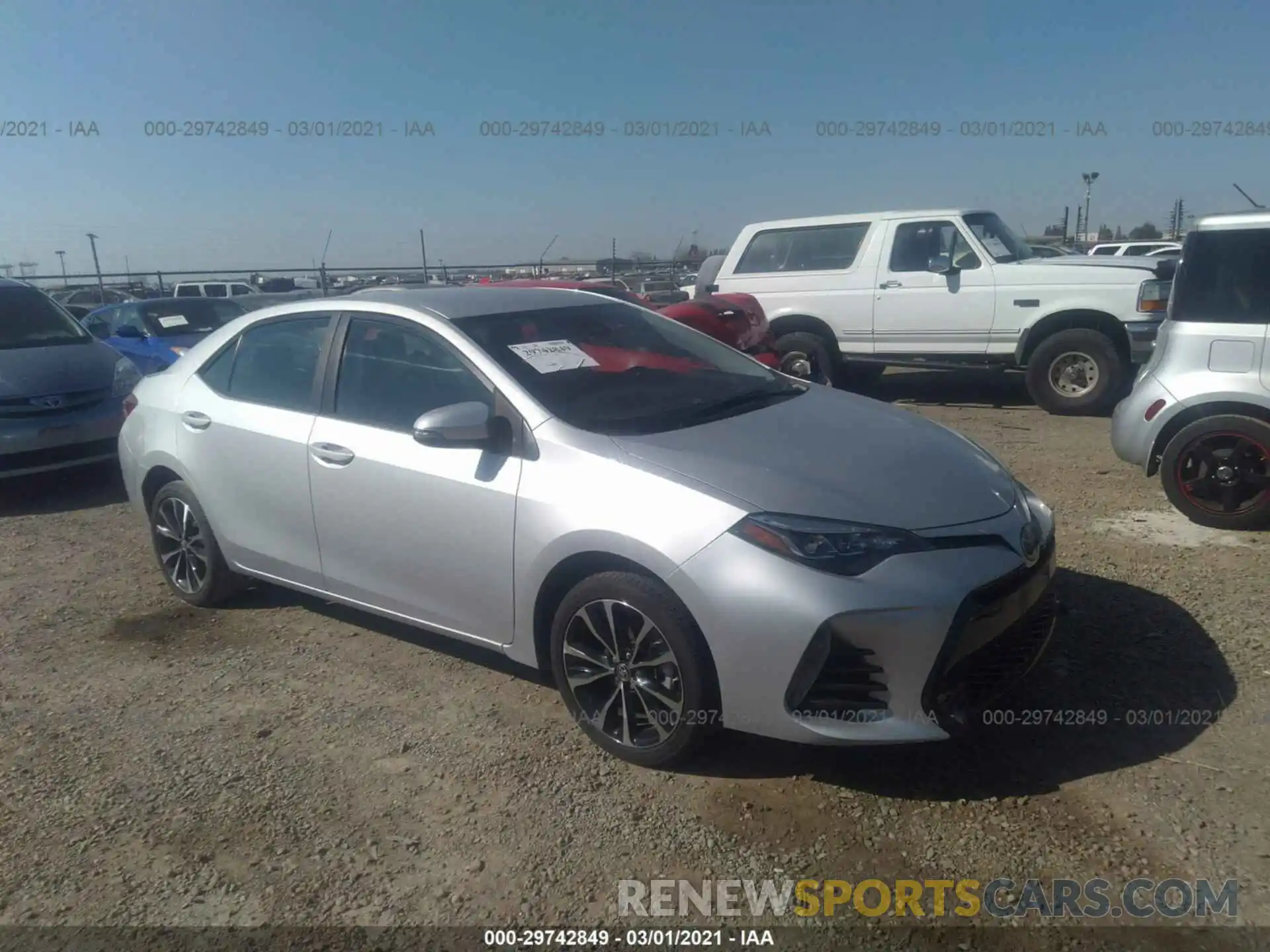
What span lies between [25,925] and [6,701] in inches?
65.8

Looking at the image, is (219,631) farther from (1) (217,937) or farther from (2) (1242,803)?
(2) (1242,803)

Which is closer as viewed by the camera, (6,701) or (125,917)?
(125,917)

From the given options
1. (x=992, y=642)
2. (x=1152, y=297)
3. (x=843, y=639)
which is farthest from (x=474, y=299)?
(x=1152, y=297)

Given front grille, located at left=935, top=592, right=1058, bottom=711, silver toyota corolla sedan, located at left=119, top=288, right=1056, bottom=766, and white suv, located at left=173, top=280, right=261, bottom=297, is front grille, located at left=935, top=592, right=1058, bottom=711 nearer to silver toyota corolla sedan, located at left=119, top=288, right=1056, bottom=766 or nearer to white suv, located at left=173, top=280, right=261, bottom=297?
silver toyota corolla sedan, located at left=119, top=288, right=1056, bottom=766

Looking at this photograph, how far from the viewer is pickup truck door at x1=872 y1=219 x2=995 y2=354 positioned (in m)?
9.72

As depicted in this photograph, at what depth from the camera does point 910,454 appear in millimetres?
3451

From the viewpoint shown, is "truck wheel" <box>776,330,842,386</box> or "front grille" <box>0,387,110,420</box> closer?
"front grille" <box>0,387,110,420</box>

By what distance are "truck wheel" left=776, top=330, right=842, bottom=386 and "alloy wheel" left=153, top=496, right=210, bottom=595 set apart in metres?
7.19

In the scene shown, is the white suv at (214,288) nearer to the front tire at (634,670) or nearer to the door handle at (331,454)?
the door handle at (331,454)

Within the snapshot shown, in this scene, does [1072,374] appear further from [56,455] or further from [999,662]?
[56,455]

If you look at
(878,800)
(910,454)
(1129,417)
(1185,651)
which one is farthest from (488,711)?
(1129,417)

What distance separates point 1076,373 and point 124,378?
849 centimetres

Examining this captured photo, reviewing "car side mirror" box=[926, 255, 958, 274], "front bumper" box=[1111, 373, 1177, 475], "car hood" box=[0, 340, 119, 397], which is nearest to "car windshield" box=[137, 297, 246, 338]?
"car hood" box=[0, 340, 119, 397]

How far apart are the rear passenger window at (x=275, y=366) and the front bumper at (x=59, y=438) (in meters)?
3.20
